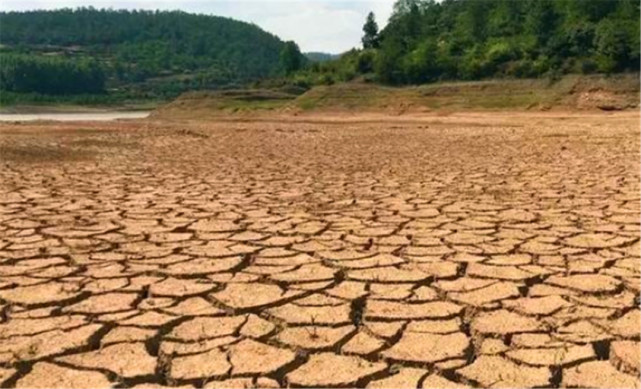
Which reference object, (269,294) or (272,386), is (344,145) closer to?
(269,294)

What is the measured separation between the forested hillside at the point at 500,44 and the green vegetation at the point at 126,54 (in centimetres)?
1406

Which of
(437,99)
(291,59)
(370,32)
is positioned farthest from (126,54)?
(437,99)

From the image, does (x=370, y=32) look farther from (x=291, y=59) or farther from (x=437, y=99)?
(x=437, y=99)

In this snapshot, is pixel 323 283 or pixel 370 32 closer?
pixel 323 283

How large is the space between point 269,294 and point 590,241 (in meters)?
1.95

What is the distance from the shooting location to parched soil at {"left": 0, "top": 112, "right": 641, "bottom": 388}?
2.19 m

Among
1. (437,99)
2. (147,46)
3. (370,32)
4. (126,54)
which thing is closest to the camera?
(437,99)

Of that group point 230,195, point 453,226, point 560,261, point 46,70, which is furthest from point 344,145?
point 46,70

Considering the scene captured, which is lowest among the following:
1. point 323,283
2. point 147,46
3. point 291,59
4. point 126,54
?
point 323,283

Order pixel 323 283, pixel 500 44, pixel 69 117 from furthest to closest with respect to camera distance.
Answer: pixel 69 117 → pixel 500 44 → pixel 323 283

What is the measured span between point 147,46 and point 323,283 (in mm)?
110732

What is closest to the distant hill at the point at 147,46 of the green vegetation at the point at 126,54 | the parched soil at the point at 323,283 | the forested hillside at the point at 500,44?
the green vegetation at the point at 126,54

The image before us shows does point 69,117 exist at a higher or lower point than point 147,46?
lower

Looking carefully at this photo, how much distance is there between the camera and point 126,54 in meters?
105
